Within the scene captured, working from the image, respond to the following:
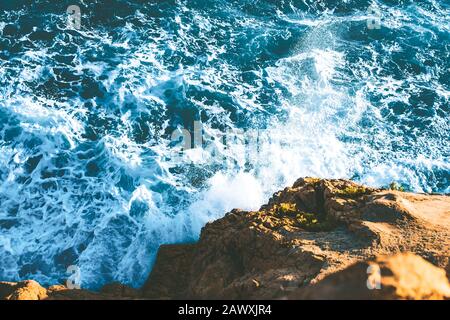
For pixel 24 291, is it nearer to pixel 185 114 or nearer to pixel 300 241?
pixel 300 241

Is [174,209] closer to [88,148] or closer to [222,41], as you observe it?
[88,148]

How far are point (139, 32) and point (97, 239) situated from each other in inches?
476

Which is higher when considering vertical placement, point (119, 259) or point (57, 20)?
point (57, 20)

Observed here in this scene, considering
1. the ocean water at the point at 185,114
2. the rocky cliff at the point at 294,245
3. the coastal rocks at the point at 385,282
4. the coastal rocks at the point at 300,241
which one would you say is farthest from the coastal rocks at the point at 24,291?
the coastal rocks at the point at 385,282

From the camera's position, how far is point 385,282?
259 inches

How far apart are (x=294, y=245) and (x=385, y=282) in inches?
181

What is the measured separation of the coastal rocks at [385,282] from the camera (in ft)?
21.4

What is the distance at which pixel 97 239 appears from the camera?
1565cm

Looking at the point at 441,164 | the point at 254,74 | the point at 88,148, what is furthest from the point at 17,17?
the point at 441,164

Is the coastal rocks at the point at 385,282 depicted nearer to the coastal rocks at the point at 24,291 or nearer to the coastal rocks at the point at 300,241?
the coastal rocks at the point at 300,241

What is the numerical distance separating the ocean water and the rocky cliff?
268cm

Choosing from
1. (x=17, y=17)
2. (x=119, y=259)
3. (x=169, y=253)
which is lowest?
(x=119, y=259)

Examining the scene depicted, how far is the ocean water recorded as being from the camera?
16172mm

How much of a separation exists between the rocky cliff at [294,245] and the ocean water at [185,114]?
2.68 meters
